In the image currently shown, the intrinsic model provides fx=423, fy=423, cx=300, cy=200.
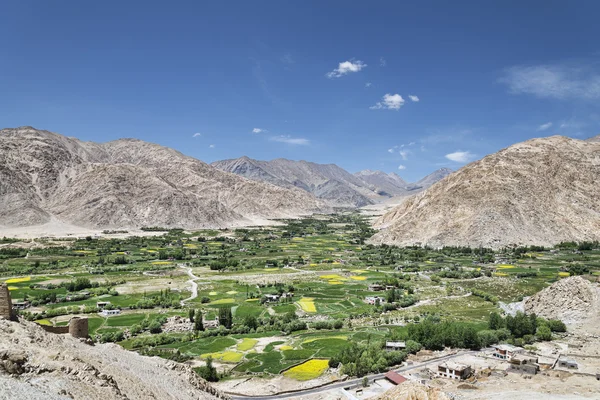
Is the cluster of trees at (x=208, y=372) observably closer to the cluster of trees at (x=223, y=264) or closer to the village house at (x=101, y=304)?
the village house at (x=101, y=304)

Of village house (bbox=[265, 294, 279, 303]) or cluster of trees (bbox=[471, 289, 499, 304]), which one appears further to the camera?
cluster of trees (bbox=[471, 289, 499, 304])

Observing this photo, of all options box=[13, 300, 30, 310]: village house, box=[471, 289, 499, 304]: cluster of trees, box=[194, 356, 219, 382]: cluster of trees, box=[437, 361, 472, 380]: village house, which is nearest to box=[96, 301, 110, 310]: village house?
box=[13, 300, 30, 310]: village house

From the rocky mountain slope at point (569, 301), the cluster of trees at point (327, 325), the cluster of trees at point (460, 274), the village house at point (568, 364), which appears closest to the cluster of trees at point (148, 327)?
the cluster of trees at point (327, 325)

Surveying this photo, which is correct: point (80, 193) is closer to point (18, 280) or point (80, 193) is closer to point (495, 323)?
point (18, 280)

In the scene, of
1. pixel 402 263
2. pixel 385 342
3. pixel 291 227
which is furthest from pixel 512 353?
pixel 291 227

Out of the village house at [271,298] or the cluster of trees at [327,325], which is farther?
the village house at [271,298]

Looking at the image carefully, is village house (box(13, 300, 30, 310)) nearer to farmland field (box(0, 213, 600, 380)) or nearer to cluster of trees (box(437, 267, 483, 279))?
farmland field (box(0, 213, 600, 380))
